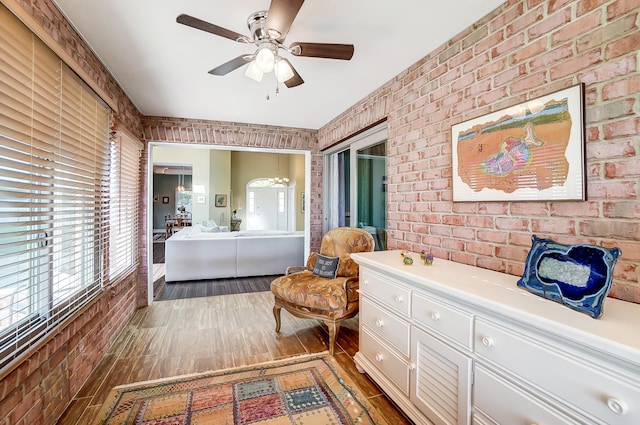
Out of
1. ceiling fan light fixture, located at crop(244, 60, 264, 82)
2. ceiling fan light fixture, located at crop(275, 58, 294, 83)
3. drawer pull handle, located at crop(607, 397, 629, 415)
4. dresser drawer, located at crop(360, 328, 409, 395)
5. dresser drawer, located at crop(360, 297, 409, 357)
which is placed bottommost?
dresser drawer, located at crop(360, 328, 409, 395)

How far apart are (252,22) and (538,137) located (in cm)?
179

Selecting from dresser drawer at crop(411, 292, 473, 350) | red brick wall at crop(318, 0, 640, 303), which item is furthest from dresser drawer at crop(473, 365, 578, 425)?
red brick wall at crop(318, 0, 640, 303)

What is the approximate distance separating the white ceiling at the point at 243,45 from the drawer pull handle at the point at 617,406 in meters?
2.01

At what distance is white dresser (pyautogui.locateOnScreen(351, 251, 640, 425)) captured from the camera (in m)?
0.86

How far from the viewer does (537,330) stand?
1.02 metres

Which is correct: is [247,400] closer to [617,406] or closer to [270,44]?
[617,406]

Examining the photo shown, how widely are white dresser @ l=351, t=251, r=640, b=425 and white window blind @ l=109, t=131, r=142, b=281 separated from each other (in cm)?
257

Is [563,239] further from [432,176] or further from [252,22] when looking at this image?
[252,22]

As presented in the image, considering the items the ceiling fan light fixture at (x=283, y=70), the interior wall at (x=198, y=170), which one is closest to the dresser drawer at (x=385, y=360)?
the ceiling fan light fixture at (x=283, y=70)

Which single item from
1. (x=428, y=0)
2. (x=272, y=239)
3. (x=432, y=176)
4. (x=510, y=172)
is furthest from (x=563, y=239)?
(x=272, y=239)

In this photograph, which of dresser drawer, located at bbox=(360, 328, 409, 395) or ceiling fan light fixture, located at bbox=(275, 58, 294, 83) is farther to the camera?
ceiling fan light fixture, located at bbox=(275, 58, 294, 83)

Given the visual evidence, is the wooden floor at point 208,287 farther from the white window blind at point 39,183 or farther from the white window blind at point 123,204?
the white window blind at point 39,183

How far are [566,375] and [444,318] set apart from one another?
0.53m

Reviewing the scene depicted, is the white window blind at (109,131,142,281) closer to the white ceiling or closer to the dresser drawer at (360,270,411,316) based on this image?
the white ceiling
